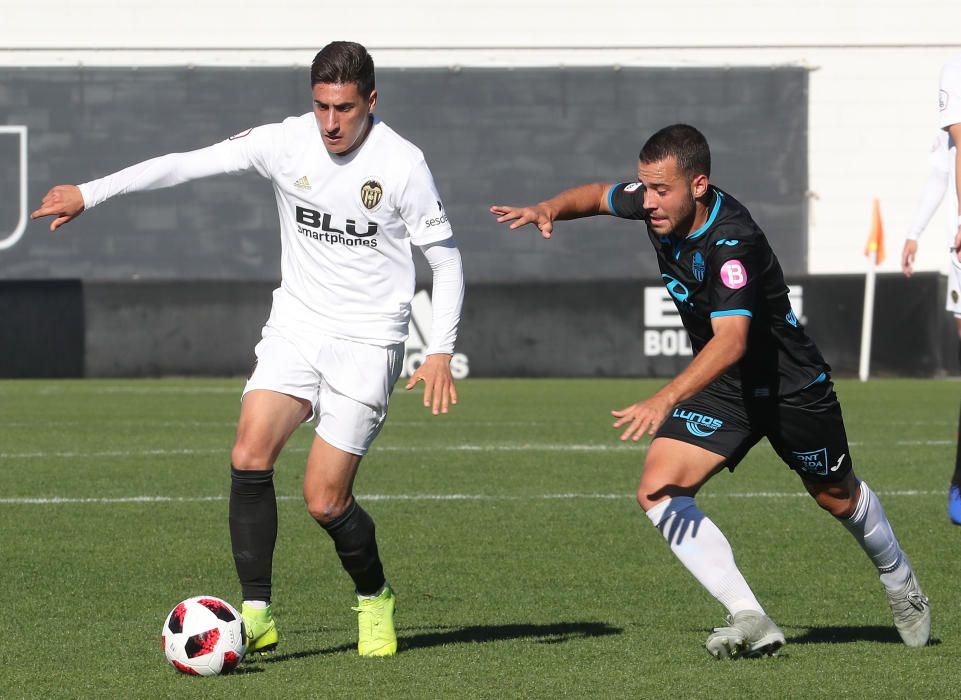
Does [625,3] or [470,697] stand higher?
[625,3]

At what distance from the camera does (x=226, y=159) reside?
17.5 feet

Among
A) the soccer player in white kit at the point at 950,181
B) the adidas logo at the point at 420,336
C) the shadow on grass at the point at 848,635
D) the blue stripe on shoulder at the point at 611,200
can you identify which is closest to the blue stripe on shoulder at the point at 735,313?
the blue stripe on shoulder at the point at 611,200

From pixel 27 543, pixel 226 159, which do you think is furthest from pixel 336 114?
pixel 27 543

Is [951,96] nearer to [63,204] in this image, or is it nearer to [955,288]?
[955,288]

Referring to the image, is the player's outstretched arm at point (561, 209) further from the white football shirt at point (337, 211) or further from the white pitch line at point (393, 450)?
the white pitch line at point (393, 450)

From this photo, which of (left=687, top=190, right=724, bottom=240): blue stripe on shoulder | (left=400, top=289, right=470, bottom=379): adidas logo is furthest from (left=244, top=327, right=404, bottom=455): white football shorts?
(left=400, top=289, right=470, bottom=379): adidas logo

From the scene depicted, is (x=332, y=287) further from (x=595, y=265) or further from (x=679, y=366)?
(x=595, y=265)

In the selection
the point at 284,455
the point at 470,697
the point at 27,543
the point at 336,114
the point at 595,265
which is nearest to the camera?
Answer: the point at 470,697

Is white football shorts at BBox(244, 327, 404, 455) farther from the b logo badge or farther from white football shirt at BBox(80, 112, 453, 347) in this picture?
the b logo badge

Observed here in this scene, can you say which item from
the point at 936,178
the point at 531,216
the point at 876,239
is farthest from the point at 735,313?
the point at 876,239

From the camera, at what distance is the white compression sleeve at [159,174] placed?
5219 millimetres

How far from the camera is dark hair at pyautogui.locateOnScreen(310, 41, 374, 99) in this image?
5090 millimetres

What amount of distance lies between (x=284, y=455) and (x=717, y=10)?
54.1ft

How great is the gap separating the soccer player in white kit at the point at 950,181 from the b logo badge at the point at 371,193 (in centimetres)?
237
